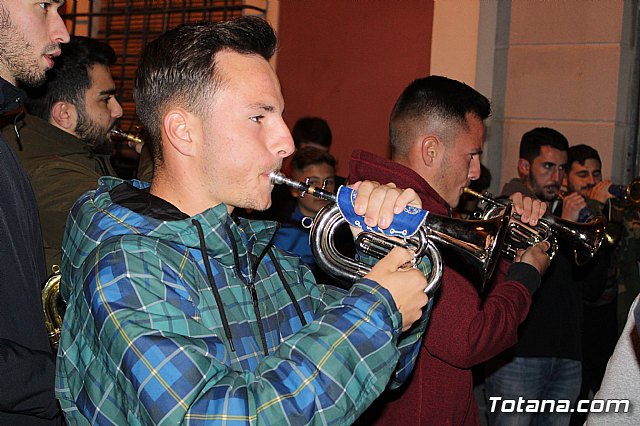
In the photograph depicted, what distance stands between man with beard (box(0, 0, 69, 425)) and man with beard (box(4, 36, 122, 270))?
76 centimetres

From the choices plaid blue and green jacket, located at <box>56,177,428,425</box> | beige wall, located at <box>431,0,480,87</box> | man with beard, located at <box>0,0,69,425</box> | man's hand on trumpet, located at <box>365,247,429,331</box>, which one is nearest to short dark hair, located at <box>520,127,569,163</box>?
beige wall, located at <box>431,0,480,87</box>

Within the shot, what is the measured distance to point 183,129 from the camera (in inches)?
73.2

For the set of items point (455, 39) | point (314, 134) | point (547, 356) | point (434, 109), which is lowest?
point (547, 356)

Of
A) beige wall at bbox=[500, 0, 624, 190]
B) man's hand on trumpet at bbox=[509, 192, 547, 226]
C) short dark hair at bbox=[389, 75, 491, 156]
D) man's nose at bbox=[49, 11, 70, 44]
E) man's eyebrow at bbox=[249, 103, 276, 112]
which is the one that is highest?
beige wall at bbox=[500, 0, 624, 190]

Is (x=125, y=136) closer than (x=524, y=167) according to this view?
Yes

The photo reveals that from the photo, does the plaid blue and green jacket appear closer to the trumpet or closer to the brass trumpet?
the brass trumpet

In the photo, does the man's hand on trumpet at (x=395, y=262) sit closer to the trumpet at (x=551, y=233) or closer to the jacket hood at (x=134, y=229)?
the jacket hood at (x=134, y=229)

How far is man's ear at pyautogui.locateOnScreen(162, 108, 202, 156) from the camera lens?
72.8 inches

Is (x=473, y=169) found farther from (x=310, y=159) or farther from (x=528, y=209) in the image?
(x=310, y=159)

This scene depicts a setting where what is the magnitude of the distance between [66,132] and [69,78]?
421 mm

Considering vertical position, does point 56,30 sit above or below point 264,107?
above

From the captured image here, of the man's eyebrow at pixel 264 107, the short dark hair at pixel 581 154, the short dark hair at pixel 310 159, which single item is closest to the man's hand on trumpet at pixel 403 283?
the man's eyebrow at pixel 264 107

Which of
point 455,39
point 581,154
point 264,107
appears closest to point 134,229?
point 264,107

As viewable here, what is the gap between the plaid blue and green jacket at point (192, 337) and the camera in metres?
1.48
